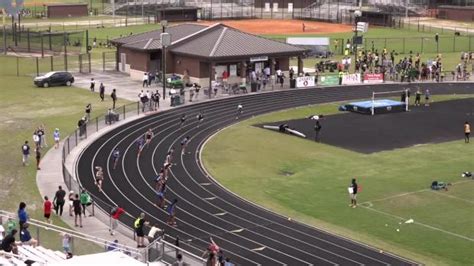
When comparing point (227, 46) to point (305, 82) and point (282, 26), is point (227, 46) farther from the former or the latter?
point (282, 26)

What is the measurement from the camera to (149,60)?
80000 millimetres

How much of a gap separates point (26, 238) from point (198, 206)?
13.2 m

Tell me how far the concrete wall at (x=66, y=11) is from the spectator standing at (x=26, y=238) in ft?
447

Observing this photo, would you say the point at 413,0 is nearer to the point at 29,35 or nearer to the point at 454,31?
the point at 454,31

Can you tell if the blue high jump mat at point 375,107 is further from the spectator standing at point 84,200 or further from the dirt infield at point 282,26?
the dirt infield at point 282,26

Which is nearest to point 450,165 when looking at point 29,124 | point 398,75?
point 29,124

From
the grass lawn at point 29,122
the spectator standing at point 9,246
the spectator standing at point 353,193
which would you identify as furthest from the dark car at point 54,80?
the spectator standing at point 9,246

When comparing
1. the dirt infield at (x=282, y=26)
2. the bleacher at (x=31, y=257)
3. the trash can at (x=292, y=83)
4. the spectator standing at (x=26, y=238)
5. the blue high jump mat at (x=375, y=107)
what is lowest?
the blue high jump mat at (x=375, y=107)

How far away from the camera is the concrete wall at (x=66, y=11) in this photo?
15925 centimetres

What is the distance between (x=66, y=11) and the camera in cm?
16050

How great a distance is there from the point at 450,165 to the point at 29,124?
97.3ft

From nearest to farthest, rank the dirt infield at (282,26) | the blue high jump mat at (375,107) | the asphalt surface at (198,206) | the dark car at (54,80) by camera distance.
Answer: the asphalt surface at (198,206) < the blue high jump mat at (375,107) < the dark car at (54,80) < the dirt infield at (282,26)

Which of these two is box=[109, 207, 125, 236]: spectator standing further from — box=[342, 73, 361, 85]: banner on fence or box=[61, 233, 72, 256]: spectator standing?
box=[342, 73, 361, 85]: banner on fence

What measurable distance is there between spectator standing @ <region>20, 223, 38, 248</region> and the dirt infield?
98.6 metres
